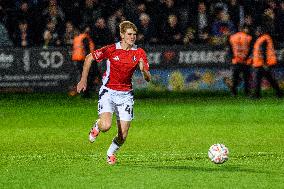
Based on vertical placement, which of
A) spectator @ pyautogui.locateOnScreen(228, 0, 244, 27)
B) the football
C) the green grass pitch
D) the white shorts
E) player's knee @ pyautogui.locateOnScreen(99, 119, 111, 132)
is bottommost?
the green grass pitch

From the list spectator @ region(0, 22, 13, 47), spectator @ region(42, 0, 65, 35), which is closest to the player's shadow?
spectator @ region(0, 22, 13, 47)

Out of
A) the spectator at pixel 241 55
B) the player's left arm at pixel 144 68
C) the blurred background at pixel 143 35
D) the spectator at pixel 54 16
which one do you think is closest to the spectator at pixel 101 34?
the blurred background at pixel 143 35

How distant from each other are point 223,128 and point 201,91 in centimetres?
785

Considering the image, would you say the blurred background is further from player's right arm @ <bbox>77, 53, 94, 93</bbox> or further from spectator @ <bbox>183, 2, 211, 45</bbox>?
player's right arm @ <bbox>77, 53, 94, 93</bbox>

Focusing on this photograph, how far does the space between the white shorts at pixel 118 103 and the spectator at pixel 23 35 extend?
47.0ft

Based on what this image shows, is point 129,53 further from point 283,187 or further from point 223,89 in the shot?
point 223,89

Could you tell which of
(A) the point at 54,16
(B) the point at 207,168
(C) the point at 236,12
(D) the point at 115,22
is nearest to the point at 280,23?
(C) the point at 236,12

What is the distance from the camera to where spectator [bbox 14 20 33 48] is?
2805 cm

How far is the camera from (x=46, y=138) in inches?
710

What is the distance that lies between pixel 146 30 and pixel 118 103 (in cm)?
1459

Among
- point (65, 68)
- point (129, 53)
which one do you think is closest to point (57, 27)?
point (65, 68)

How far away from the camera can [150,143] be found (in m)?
17.1

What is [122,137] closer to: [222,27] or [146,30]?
[146,30]

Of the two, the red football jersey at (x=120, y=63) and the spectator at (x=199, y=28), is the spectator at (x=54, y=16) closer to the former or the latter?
the spectator at (x=199, y=28)
